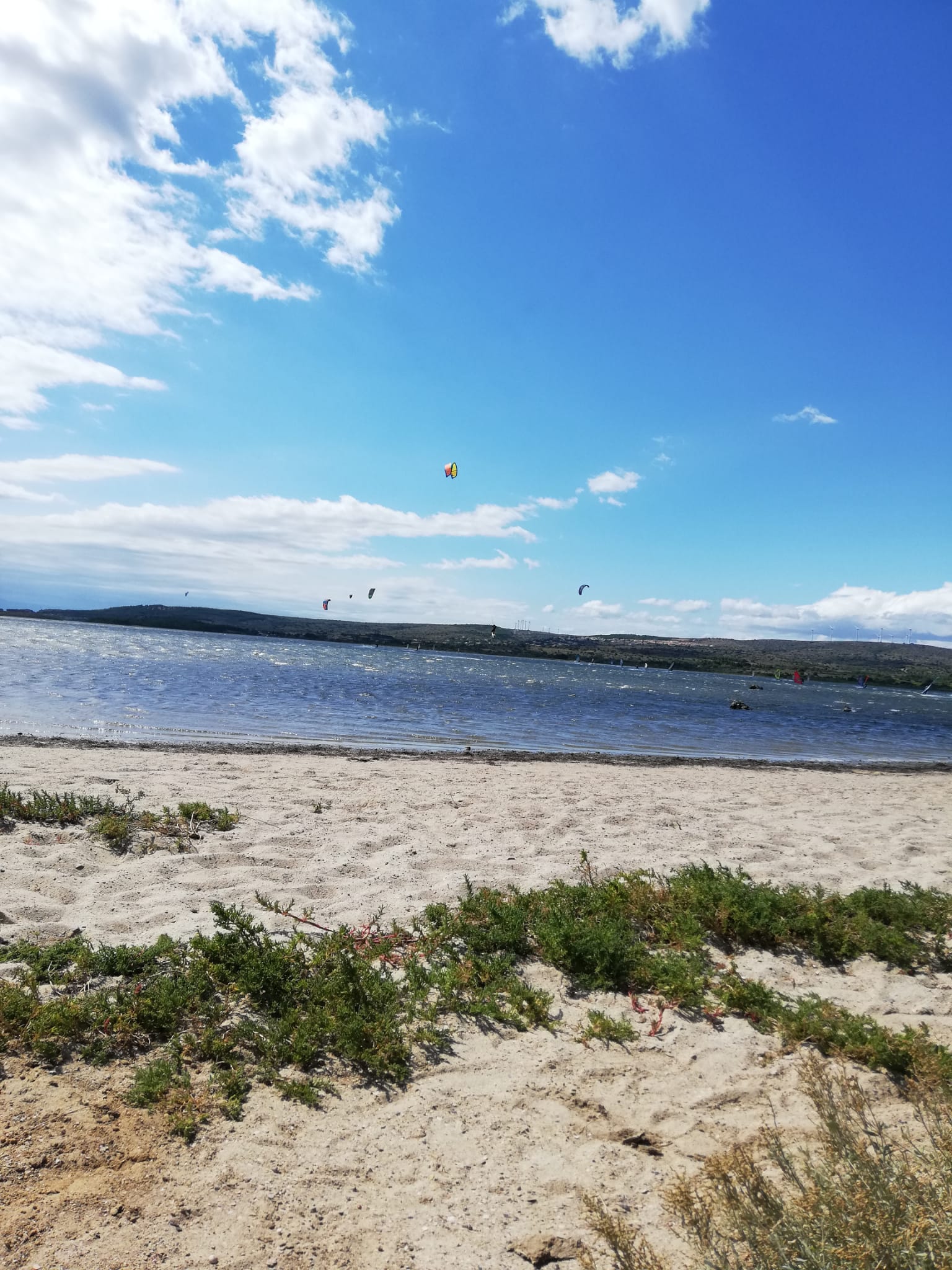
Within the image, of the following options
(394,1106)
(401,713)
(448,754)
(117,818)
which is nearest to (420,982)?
(394,1106)

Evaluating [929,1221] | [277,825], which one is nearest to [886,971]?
[929,1221]

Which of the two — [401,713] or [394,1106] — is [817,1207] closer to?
[394,1106]

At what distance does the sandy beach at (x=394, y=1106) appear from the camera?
3193 millimetres

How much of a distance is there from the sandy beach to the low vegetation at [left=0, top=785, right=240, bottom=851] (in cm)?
→ 25

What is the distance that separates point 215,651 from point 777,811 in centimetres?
8129

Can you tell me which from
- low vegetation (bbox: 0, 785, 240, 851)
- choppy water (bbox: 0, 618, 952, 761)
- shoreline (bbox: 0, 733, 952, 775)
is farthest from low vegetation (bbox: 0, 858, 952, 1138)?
choppy water (bbox: 0, 618, 952, 761)

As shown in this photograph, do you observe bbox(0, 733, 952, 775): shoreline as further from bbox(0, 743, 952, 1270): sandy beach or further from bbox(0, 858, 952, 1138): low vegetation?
bbox(0, 858, 952, 1138): low vegetation

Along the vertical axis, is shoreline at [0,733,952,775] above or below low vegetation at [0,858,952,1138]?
below

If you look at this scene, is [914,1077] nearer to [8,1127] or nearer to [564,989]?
[564,989]

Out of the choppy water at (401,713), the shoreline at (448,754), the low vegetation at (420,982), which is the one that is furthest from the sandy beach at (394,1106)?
the choppy water at (401,713)

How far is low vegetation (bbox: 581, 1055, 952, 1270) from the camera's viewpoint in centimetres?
268

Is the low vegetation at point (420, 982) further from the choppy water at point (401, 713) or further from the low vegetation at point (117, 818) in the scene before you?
the choppy water at point (401, 713)

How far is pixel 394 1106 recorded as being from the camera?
4105 mm

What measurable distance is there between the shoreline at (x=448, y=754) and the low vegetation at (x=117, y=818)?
22.9 feet
